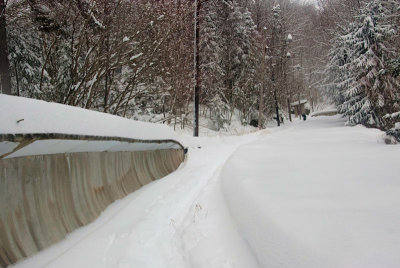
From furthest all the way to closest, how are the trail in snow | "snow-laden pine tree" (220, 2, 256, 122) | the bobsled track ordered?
"snow-laden pine tree" (220, 2, 256, 122) → the trail in snow → the bobsled track

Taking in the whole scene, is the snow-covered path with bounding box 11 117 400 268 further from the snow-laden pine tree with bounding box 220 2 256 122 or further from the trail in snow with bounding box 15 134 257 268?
the snow-laden pine tree with bounding box 220 2 256 122

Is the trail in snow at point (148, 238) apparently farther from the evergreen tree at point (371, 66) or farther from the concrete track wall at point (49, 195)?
the evergreen tree at point (371, 66)

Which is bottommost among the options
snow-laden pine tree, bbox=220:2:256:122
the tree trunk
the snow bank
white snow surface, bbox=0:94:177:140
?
the snow bank

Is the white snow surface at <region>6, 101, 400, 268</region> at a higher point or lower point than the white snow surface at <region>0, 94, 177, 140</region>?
lower

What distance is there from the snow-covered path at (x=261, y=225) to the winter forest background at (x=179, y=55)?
7.55 m

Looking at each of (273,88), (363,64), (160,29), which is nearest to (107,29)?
(160,29)

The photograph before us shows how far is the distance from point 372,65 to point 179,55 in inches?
641

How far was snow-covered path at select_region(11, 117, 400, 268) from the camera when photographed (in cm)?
228

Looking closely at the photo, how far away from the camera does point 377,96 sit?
77.2 feet

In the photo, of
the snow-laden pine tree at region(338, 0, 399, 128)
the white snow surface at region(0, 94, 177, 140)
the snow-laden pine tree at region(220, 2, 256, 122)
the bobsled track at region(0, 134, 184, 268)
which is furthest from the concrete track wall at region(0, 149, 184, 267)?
the snow-laden pine tree at region(220, 2, 256, 122)

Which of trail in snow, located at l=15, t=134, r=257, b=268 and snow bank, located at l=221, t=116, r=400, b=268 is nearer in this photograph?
snow bank, located at l=221, t=116, r=400, b=268

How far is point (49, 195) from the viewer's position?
3486mm

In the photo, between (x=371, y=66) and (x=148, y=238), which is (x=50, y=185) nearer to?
(x=148, y=238)

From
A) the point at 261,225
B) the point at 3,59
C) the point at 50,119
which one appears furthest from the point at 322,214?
the point at 3,59
